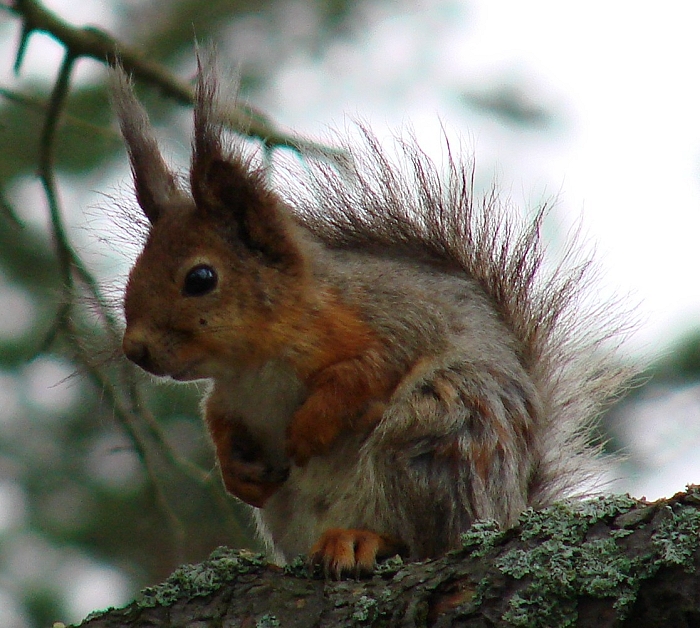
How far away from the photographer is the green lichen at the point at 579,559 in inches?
70.2

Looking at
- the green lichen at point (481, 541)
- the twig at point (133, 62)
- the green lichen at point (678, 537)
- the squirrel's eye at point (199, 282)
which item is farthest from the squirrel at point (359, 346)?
the green lichen at point (678, 537)

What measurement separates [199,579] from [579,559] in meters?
0.93

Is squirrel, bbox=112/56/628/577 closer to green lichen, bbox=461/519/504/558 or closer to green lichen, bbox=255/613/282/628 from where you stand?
green lichen, bbox=255/613/282/628

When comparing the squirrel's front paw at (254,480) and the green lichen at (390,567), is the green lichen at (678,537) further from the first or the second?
the squirrel's front paw at (254,480)

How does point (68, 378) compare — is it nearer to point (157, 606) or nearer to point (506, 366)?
point (157, 606)

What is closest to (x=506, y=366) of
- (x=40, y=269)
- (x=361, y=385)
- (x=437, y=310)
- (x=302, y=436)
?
(x=437, y=310)

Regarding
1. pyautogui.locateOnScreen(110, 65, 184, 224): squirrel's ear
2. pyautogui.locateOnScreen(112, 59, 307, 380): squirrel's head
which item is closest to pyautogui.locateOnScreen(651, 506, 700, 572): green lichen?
pyautogui.locateOnScreen(112, 59, 307, 380): squirrel's head

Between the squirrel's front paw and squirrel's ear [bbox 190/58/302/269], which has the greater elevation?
squirrel's ear [bbox 190/58/302/269]

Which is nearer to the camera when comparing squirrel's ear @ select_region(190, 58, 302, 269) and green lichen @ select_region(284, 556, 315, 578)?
green lichen @ select_region(284, 556, 315, 578)

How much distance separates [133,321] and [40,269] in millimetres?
1498

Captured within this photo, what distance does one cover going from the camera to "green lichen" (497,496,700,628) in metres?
1.78

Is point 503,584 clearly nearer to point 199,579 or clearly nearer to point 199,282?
point 199,579

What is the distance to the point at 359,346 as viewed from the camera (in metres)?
2.78

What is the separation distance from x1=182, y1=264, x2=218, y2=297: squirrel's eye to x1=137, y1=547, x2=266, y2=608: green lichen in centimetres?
78
